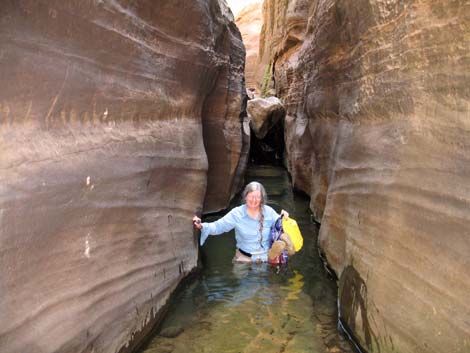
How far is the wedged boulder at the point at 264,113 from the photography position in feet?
49.2

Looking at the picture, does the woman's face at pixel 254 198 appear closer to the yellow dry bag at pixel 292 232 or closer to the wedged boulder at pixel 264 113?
the yellow dry bag at pixel 292 232

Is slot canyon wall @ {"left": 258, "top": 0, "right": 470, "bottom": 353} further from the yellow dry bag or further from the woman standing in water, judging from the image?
the woman standing in water

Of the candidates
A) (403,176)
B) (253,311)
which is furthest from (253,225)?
(403,176)

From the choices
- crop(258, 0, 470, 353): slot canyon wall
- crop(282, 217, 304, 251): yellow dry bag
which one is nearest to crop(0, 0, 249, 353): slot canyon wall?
crop(282, 217, 304, 251): yellow dry bag

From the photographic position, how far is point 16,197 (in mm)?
2674

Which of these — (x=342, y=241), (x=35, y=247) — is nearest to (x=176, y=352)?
(x=35, y=247)

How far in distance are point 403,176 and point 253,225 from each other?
7.56ft

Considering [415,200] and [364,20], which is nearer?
[415,200]

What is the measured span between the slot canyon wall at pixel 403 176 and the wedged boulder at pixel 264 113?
939 cm

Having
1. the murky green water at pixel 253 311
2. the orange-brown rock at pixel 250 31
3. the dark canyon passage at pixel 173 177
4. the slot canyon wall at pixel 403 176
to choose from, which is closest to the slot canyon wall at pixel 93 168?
the dark canyon passage at pixel 173 177

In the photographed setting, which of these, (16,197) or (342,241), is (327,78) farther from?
(16,197)

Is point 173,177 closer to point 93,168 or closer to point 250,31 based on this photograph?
point 93,168

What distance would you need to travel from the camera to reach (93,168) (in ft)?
11.3

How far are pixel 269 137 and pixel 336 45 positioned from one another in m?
11.8
